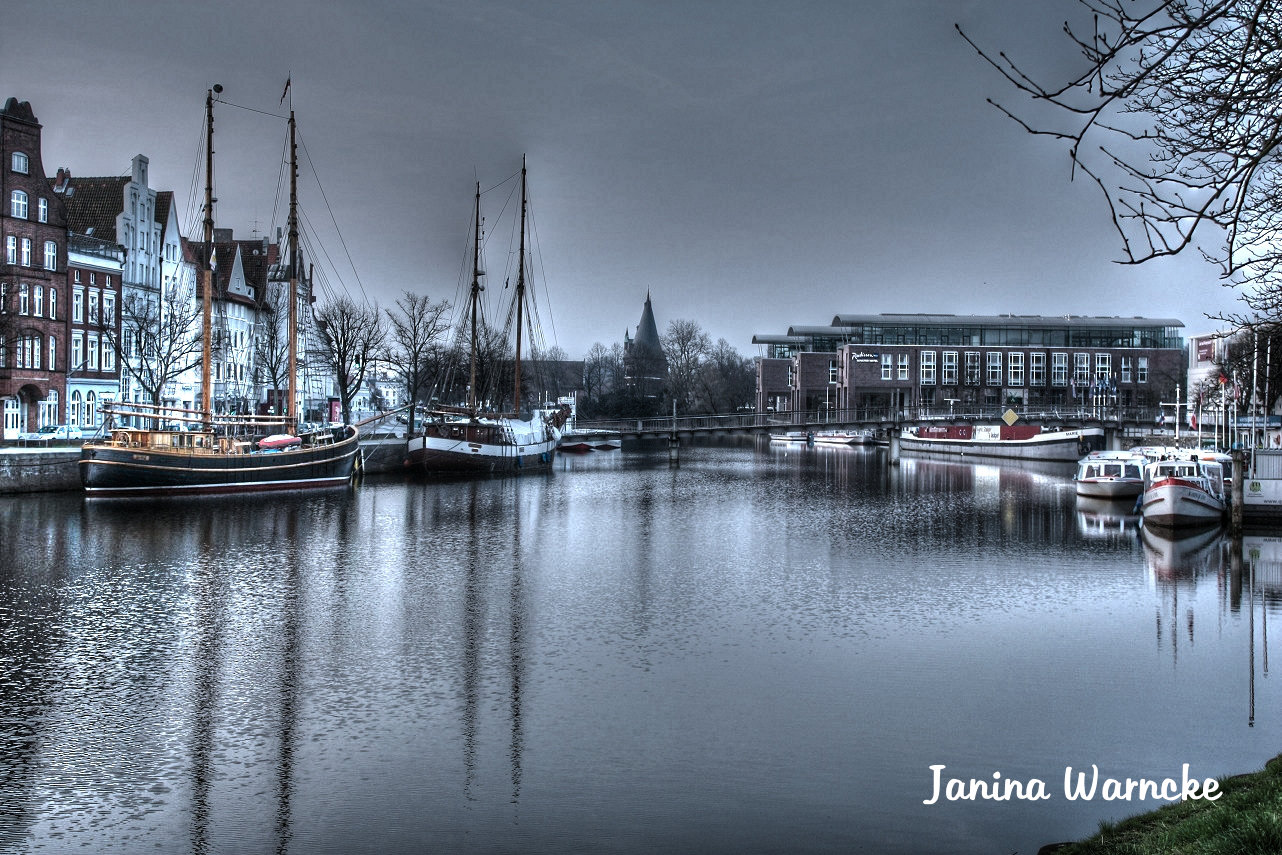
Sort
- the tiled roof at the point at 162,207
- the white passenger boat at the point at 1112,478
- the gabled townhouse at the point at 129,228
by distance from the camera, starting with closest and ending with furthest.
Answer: the white passenger boat at the point at 1112,478, the gabled townhouse at the point at 129,228, the tiled roof at the point at 162,207

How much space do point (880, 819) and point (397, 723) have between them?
6.20 meters

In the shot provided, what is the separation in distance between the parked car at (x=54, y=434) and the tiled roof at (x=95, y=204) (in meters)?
16.8

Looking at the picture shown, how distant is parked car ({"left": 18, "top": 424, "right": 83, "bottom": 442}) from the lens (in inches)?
1998

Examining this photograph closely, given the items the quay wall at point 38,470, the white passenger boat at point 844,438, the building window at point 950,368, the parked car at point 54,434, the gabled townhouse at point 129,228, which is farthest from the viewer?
the building window at point 950,368

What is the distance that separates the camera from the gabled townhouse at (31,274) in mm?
53312

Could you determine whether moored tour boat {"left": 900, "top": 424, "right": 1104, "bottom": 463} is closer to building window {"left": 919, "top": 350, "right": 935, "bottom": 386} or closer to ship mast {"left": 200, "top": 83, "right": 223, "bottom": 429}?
building window {"left": 919, "top": 350, "right": 935, "bottom": 386}

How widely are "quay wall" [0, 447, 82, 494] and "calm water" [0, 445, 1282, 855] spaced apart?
12313mm

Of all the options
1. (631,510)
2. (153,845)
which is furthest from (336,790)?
(631,510)

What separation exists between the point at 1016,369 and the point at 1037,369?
2.31 meters

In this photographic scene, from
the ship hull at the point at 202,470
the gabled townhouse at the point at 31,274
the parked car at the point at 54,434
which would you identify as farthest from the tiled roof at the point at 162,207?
the ship hull at the point at 202,470

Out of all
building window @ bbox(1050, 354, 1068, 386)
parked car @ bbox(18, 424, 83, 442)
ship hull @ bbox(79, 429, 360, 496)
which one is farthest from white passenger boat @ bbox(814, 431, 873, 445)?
parked car @ bbox(18, 424, 83, 442)

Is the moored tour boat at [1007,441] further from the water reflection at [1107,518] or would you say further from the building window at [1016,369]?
the water reflection at [1107,518]

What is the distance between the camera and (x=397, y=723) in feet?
44.8

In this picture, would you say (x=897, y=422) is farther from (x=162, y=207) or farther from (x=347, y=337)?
(x=162, y=207)
